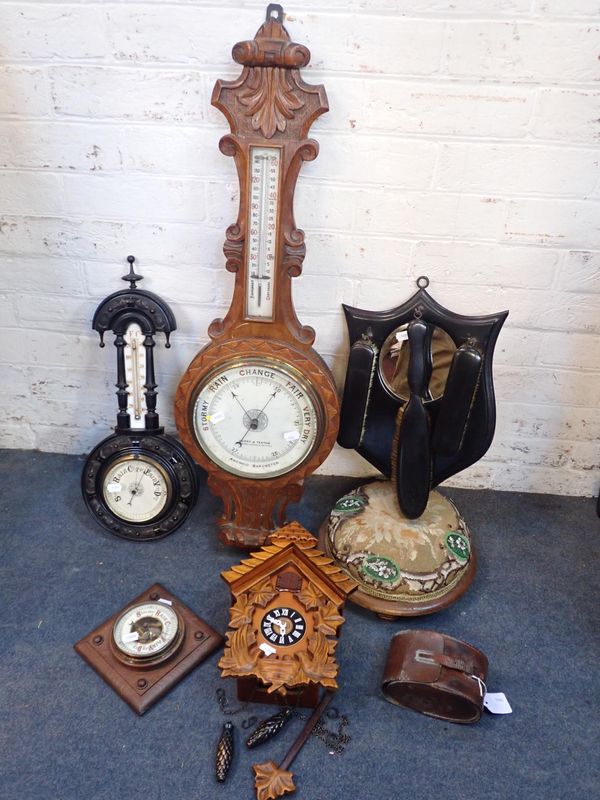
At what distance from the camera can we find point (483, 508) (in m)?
1.91

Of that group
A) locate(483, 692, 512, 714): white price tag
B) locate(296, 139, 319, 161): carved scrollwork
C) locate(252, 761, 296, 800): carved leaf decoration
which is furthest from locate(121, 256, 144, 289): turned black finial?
locate(483, 692, 512, 714): white price tag

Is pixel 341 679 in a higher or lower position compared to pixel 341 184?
lower

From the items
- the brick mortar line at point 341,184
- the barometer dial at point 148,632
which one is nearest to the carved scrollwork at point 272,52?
the brick mortar line at point 341,184

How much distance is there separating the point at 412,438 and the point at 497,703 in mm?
605

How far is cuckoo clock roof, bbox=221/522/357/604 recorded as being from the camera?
1366 millimetres

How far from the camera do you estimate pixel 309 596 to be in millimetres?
1360

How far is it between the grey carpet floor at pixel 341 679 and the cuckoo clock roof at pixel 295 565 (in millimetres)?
215

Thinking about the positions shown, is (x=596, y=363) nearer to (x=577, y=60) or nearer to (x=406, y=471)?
(x=406, y=471)

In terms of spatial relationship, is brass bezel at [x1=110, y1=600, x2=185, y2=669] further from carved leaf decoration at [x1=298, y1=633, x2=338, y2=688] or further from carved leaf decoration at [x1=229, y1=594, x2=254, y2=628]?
carved leaf decoration at [x1=298, y1=633, x2=338, y2=688]

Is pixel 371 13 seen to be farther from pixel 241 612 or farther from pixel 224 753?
pixel 224 753

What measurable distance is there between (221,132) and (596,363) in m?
1.14

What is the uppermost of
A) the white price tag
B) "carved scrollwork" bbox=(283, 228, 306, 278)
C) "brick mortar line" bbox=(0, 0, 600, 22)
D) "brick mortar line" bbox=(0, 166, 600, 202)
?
"brick mortar line" bbox=(0, 0, 600, 22)

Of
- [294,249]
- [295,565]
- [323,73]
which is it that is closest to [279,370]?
[294,249]

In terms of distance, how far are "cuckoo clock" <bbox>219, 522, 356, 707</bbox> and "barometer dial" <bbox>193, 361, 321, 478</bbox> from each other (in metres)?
0.21
